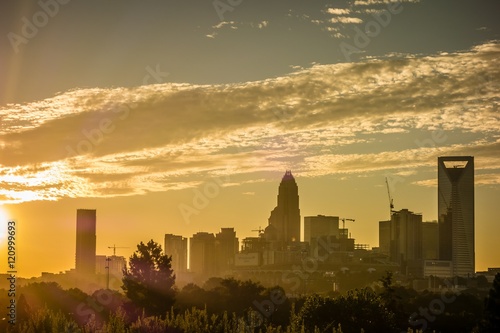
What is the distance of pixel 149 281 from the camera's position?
123500mm

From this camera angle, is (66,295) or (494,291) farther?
(66,295)

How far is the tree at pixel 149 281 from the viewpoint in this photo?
121 m

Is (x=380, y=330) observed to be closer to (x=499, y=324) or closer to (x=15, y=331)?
(x=499, y=324)

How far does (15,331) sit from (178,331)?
513 inches

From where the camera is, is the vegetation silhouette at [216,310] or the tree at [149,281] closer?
the vegetation silhouette at [216,310]

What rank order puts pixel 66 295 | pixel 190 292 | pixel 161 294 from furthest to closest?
pixel 190 292
pixel 66 295
pixel 161 294

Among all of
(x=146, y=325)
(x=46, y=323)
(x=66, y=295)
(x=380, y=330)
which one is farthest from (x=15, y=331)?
(x=66, y=295)

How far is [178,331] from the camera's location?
66.8 meters

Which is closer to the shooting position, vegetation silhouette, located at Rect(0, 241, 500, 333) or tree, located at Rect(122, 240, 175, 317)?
vegetation silhouette, located at Rect(0, 241, 500, 333)

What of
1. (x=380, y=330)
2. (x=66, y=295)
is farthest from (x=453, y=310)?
(x=66, y=295)

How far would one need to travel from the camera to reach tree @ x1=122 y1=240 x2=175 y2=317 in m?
121

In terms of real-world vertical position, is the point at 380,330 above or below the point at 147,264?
below

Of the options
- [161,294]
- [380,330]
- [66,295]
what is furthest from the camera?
[66,295]

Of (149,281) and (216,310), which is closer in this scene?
(149,281)
